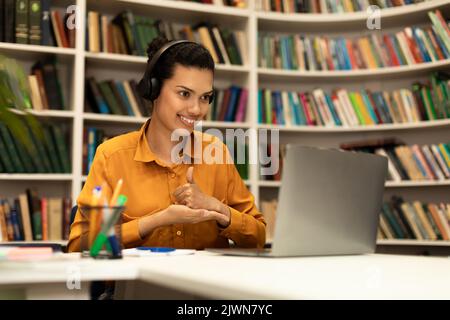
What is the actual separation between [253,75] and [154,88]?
67.1 inches

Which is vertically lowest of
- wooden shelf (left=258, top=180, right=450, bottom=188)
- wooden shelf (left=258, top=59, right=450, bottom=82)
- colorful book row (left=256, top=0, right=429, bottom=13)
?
wooden shelf (left=258, top=180, right=450, bottom=188)

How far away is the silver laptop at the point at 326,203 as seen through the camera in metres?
1.11

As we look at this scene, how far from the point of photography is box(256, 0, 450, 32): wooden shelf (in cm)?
337

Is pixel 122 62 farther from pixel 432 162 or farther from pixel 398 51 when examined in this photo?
pixel 432 162

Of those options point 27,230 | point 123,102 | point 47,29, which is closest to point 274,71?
point 123,102

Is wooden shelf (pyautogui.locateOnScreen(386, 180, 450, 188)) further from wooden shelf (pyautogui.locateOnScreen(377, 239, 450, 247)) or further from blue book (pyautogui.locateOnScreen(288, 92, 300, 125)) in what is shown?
blue book (pyautogui.locateOnScreen(288, 92, 300, 125))

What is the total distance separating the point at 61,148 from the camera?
2994 millimetres

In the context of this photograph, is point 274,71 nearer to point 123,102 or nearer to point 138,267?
point 123,102

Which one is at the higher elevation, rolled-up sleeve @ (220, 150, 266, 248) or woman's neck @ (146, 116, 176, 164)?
woman's neck @ (146, 116, 176, 164)

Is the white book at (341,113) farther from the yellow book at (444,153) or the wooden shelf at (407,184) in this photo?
the yellow book at (444,153)

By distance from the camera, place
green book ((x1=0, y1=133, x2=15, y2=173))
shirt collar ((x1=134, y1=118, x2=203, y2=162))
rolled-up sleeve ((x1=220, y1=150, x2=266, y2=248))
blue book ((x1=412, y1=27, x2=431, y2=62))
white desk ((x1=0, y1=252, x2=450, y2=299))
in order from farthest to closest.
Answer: blue book ((x1=412, y1=27, x2=431, y2=62))
green book ((x1=0, y1=133, x2=15, y2=173))
shirt collar ((x1=134, y1=118, x2=203, y2=162))
rolled-up sleeve ((x1=220, y1=150, x2=266, y2=248))
white desk ((x1=0, y1=252, x2=450, y2=299))

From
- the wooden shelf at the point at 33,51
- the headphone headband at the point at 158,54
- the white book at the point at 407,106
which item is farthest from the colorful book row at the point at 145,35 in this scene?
the headphone headband at the point at 158,54

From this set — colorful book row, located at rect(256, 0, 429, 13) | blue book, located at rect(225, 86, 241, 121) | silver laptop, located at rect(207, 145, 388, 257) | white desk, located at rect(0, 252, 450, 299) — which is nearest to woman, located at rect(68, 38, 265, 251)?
silver laptop, located at rect(207, 145, 388, 257)

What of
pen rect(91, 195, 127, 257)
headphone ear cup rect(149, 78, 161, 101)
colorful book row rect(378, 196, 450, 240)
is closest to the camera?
pen rect(91, 195, 127, 257)
